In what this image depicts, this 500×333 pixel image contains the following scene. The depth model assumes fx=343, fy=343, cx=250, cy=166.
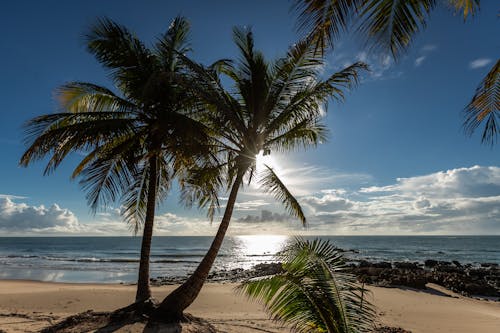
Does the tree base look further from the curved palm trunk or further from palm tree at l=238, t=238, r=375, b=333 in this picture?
palm tree at l=238, t=238, r=375, b=333

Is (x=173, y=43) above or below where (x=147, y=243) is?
above

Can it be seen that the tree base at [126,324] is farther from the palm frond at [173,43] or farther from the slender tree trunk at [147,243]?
the palm frond at [173,43]

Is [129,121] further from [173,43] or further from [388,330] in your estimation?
[388,330]

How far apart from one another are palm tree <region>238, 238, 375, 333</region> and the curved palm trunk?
3996mm

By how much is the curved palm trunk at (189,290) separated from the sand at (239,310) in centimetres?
81

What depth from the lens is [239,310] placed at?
1194 centimetres

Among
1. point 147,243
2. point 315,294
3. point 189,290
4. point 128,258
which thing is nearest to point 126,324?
point 189,290

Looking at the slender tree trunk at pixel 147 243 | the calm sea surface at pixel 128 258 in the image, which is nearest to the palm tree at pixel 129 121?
the slender tree trunk at pixel 147 243

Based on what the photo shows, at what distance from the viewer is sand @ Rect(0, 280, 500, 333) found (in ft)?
30.2

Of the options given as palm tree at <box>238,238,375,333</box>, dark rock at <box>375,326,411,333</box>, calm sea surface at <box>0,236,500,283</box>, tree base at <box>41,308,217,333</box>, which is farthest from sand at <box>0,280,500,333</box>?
palm tree at <box>238,238,375,333</box>

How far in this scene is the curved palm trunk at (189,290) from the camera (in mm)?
7848

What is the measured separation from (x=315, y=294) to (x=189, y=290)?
462cm

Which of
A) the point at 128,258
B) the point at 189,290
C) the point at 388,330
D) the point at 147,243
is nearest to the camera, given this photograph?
the point at 189,290

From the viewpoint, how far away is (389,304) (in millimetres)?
13648
